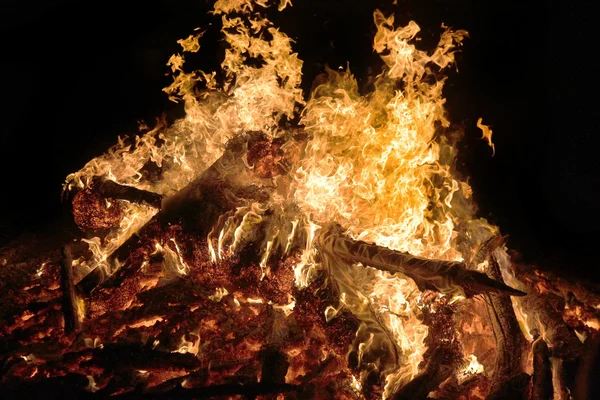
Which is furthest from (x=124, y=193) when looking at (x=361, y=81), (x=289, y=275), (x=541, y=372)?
(x=361, y=81)

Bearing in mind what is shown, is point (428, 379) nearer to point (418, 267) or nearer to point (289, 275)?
point (418, 267)

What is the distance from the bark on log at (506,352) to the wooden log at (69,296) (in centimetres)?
435

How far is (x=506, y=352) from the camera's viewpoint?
4.29m

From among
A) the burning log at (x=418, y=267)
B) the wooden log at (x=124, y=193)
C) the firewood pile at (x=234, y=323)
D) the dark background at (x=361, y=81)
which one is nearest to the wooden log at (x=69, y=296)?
the firewood pile at (x=234, y=323)

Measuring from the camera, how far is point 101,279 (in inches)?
210

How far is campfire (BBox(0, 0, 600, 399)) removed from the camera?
4.26 metres

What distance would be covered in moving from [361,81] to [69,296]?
650cm

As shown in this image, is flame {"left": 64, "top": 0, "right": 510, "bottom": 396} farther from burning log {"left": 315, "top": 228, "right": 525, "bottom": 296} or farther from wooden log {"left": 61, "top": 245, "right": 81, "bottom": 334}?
wooden log {"left": 61, "top": 245, "right": 81, "bottom": 334}

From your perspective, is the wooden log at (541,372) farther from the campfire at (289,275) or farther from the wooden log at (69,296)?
the wooden log at (69,296)

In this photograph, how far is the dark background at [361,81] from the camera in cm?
705

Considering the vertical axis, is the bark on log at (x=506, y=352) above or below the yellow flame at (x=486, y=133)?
below

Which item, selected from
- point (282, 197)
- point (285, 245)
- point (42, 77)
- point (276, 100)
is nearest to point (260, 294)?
point (285, 245)

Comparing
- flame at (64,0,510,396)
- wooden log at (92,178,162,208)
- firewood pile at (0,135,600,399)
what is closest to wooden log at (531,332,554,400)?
firewood pile at (0,135,600,399)

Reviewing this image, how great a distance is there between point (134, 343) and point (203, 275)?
113 cm
